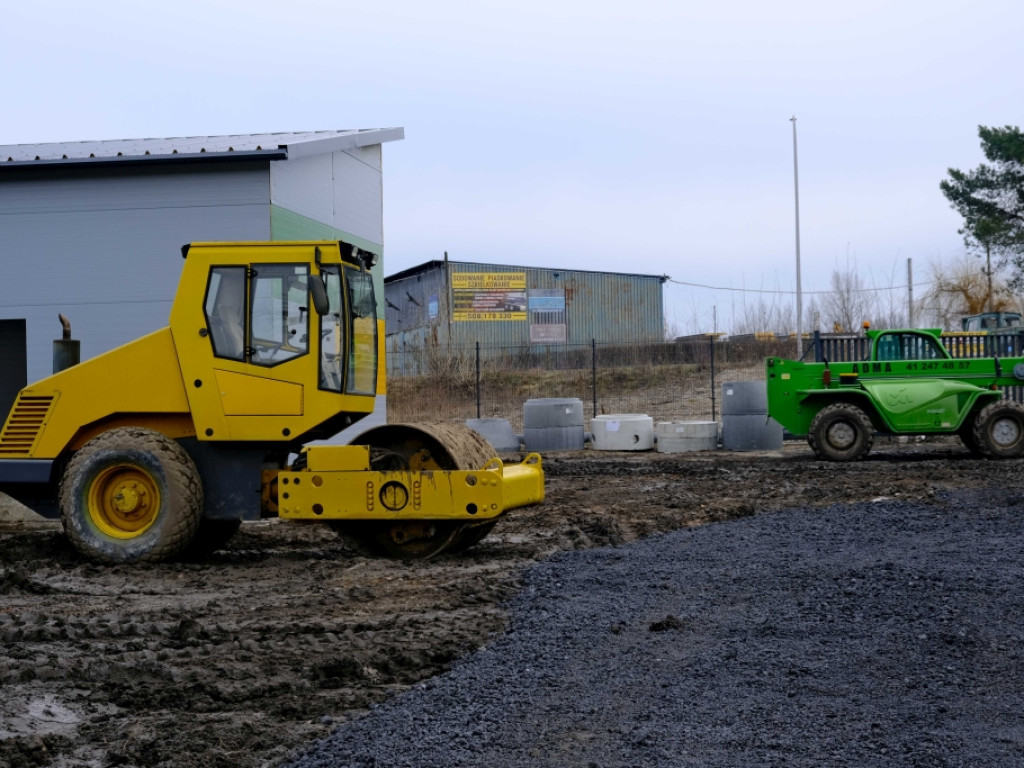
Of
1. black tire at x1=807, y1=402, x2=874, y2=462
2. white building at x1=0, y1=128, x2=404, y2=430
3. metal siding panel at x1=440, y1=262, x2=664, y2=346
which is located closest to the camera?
white building at x1=0, y1=128, x2=404, y2=430

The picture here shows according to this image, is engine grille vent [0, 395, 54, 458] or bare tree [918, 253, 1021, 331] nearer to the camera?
engine grille vent [0, 395, 54, 458]

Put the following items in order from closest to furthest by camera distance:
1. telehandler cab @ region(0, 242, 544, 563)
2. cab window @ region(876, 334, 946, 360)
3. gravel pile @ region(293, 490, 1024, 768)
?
gravel pile @ region(293, 490, 1024, 768) < telehandler cab @ region(0, 242, 544, 563) < cab window @ region(876, 334, 946, 360)

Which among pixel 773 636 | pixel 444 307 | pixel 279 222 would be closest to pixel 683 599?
pixel 773 636

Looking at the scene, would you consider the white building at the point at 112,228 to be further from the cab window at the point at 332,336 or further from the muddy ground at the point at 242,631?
the cab window at the point at 332,336

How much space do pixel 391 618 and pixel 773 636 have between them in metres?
2.35

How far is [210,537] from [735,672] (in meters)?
5.90

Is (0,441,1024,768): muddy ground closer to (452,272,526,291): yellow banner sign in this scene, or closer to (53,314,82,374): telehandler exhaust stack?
(53,314,82,374): telehandler exhaust stack

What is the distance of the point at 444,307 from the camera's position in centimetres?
4084

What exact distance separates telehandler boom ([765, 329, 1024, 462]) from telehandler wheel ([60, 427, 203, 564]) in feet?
36.0

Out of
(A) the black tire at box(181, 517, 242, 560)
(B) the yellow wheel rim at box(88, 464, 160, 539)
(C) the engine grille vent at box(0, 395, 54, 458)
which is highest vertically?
(C) the engine grille vent at box(0, 395, 54, 458)

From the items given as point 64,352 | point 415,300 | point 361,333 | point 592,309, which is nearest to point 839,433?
point 361,333

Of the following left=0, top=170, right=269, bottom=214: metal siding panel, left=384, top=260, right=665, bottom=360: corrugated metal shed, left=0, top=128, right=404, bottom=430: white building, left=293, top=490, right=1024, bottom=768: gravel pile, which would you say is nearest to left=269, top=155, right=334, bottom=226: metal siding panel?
left=0, top=128, right=404, bottom=430: white building

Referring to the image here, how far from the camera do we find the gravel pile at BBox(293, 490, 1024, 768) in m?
4.45

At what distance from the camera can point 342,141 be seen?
1883cm
